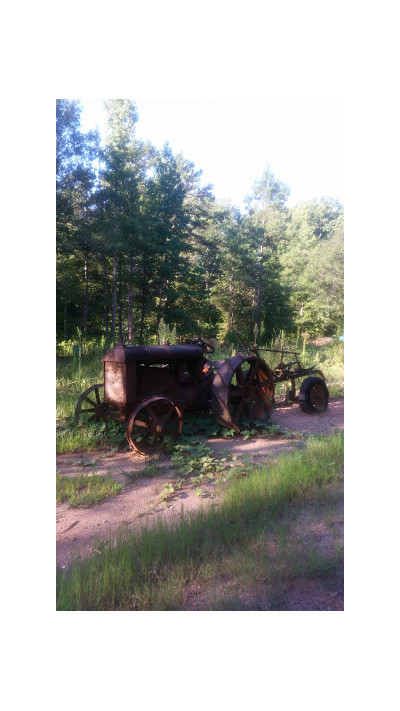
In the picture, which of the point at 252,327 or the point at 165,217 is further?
the point at 252,327

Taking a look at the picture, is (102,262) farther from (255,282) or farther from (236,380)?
(236,380)

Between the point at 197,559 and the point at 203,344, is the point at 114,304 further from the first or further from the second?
the point at 197,559

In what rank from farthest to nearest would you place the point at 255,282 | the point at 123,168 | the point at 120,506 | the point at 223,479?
the point at 255,282
the point at 123,168
the point at 223,479
the point at 120,506

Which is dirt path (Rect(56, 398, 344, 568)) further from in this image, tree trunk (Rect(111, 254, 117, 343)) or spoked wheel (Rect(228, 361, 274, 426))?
tree trunk (Rect(111, 254, 117, 343))

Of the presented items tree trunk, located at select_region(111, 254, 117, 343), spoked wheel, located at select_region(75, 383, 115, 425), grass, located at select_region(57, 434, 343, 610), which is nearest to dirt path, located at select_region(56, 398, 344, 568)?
grass, located at select_region(57, 434, 343, 610)

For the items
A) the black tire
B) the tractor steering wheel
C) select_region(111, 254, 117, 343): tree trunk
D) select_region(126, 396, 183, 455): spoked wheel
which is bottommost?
select_region(126, 396, 183, 455): spoked wheel

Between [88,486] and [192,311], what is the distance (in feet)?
5.89

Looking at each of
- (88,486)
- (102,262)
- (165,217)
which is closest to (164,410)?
(88,486)

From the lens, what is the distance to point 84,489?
8.38ft

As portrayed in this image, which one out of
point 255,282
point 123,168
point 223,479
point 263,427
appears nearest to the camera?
point 223,479

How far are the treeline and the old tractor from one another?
0.73 feet

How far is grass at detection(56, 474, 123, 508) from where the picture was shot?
2.44 metres
